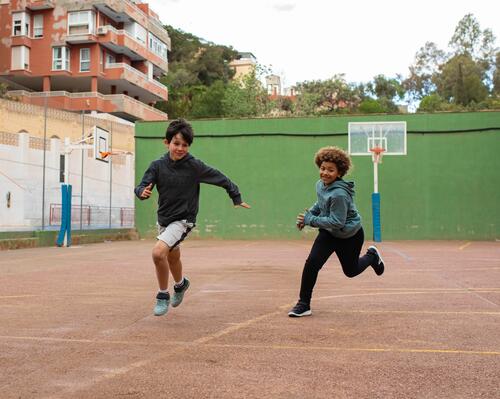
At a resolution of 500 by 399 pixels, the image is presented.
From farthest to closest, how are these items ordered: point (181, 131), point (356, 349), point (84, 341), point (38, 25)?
point (38, 25), point (181, 131), point (84, 341), point (356, 349)

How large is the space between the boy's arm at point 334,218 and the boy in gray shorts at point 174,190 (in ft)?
2.28

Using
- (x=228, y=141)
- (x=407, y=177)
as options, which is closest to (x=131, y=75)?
(x=228, y=141)

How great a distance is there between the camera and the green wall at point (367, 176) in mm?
21453

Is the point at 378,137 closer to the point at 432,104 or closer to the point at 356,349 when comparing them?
the point at 356,349

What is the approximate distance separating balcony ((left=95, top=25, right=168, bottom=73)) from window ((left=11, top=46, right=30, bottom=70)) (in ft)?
17.2

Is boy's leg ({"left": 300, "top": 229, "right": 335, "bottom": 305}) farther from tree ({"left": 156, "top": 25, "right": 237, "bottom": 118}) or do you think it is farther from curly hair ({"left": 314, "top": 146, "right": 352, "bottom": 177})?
tree ({"left": 156, "top": 25, "right": 237, "bottom": 118})

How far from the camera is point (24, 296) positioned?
6.72m

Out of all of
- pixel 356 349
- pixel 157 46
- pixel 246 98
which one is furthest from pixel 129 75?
pixel 356 349

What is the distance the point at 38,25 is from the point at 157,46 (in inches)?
407

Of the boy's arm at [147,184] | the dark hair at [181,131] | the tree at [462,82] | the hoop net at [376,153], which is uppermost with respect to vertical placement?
the tree at [462,82]

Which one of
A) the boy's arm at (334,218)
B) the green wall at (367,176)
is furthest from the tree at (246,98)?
the boy's arm at (334,218)

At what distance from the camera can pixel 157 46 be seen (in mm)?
49125

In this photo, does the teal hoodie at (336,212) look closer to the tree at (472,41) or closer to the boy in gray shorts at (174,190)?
the boy in gray shorts at (174,190)

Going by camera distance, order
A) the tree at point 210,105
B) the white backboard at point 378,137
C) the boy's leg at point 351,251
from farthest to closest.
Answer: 1. the tree at point 210,105
2. the white backboard at point 378,137
3. the boy's leg at point 351,251
